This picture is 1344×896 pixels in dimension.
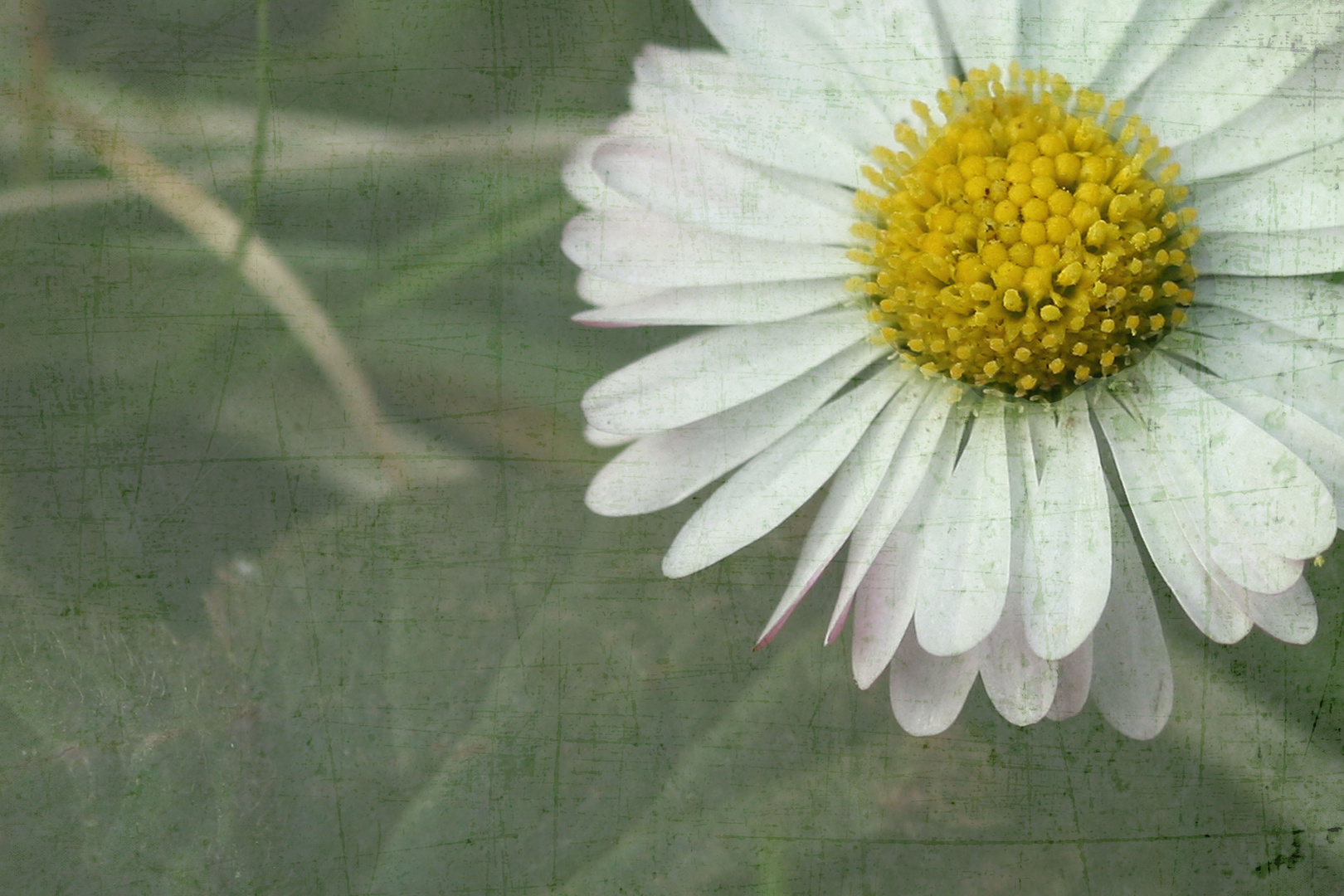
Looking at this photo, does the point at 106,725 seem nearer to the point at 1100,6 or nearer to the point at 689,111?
the point at 689,111

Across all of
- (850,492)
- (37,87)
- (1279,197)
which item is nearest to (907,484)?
(850,492)

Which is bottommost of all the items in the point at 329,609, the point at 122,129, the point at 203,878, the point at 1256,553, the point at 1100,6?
the point at 203,878

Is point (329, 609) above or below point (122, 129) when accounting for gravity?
below

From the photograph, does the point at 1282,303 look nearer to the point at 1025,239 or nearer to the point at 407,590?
the point at 1025,239

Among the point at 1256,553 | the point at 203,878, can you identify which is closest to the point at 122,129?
the point at 203,878

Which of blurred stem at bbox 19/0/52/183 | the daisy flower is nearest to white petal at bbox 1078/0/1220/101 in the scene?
the daisy flower

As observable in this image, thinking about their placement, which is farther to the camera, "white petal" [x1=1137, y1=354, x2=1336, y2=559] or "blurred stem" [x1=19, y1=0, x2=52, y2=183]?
"blurred stem" [x1=19, y1=0, x2=52, y2=183]

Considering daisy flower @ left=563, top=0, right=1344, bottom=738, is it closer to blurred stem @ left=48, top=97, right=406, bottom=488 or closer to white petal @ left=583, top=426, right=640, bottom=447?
white petal @ left=583, top=426, right=640, bottom=447
